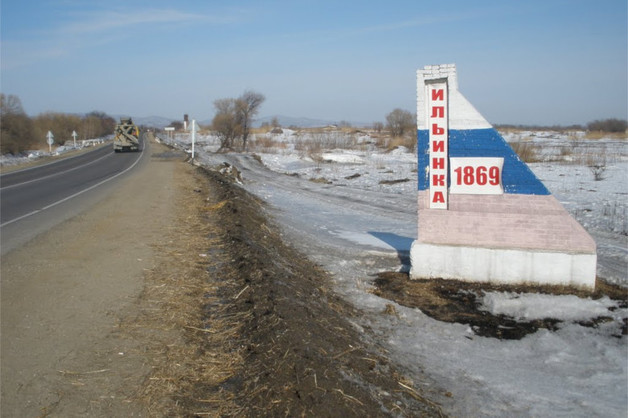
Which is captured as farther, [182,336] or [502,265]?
[502,265]

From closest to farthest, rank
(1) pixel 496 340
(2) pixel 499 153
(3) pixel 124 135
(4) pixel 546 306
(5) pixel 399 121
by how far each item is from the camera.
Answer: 1. (1) pixel 496 340
2. (4) pixel 546 306
3. (2) pixel 499 153
4. (3) pixel 124 135
5. (5) pixel 399 121

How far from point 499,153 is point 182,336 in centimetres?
505

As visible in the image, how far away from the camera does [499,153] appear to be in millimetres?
7328

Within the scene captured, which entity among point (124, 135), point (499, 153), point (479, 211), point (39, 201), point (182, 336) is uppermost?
point (124, 135)

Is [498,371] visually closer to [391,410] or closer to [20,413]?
[391,410]

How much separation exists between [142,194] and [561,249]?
1287 cm

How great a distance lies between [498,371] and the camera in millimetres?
4773

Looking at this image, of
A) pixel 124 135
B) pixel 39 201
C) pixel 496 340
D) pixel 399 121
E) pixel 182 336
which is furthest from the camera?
pixel 399 121

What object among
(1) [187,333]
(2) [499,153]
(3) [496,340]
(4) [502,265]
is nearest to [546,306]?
(4) [502,265]

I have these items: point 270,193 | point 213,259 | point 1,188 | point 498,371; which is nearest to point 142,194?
point 270,193

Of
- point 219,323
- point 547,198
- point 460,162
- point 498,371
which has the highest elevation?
point 460,162

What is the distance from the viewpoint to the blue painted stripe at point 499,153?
7.21 m

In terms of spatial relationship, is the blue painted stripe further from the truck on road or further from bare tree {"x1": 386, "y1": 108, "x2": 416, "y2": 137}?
bare tree {"x1": 386, "y1": 108, "x2": 416, "y2": 137}

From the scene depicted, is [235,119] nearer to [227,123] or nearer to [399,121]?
[227,123]
